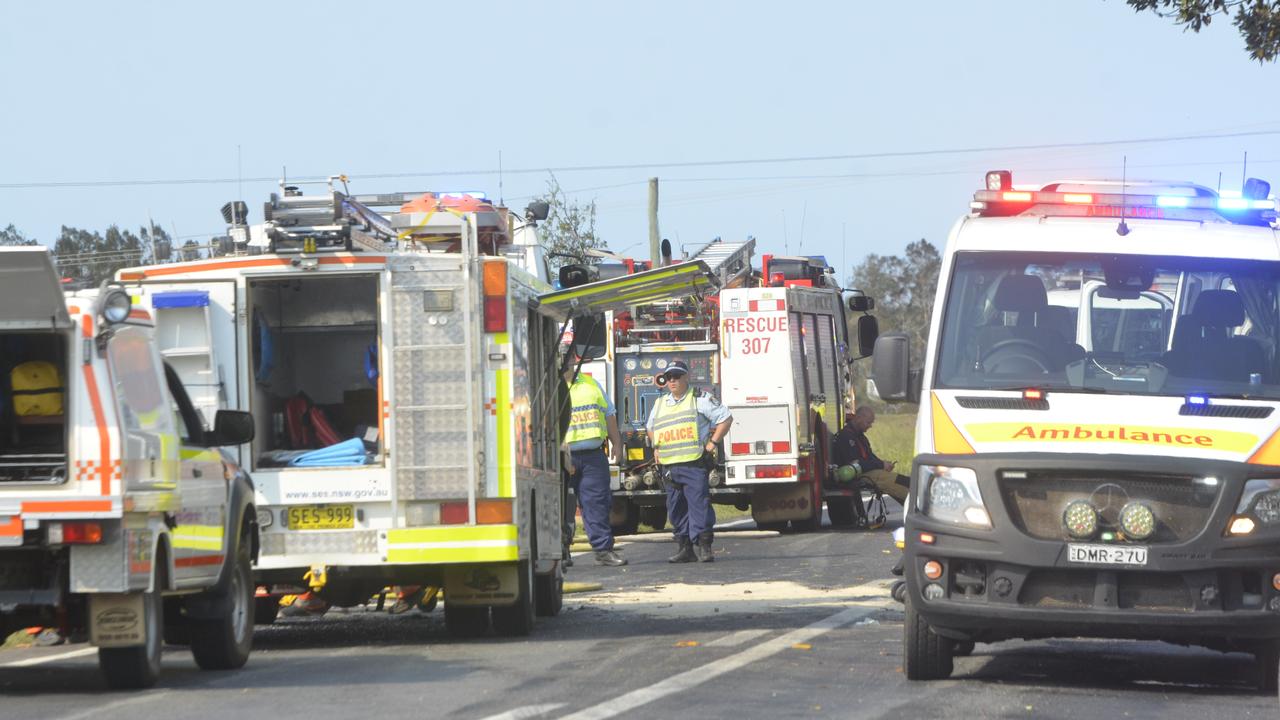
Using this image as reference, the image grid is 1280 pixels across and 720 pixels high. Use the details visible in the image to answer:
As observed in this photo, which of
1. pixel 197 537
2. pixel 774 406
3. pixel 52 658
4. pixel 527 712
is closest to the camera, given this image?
pixel 527 712

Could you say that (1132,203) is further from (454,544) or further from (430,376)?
(454,544)

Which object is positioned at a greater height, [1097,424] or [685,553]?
[1097,424]

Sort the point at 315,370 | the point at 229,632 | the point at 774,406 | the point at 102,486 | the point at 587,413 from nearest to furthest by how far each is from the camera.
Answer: the point at 102,486 < the point at 229,632 < the point at 315,370 < the point at 587,413 < the point at 774,406

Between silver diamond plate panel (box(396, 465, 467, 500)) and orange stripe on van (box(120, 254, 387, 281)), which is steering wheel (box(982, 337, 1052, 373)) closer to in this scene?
silver diamond plate panel (box(396, 465, 467, 500))

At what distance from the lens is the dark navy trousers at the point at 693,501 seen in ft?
60.8

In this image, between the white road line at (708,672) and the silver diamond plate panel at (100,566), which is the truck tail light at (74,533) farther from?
the white road line at (708,672)

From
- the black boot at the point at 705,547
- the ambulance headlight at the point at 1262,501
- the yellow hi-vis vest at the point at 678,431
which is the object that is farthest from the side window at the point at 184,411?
the black boot at the point at 705,547

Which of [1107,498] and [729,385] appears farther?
[729,385]

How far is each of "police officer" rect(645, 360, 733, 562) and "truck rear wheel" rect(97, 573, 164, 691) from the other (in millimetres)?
9527

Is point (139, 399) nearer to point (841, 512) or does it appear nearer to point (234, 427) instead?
point (234, 427)

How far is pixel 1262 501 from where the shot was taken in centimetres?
866

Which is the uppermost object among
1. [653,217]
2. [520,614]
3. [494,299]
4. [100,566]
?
[653,217]

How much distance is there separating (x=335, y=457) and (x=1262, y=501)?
18.2ft

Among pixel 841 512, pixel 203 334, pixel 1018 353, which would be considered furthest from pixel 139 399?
pixel 841 512
